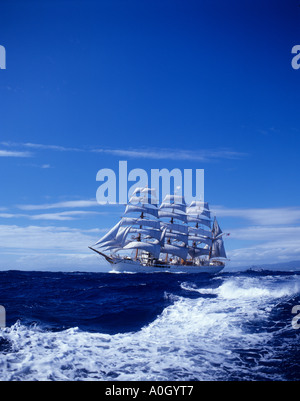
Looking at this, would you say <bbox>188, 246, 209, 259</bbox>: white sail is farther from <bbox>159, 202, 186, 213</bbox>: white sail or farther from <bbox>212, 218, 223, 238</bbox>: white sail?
<bbox>159, 202, 186, 213</bbox>: white sail

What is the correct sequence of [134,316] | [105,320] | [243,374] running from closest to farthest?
[243,374] < [105,320] < [134,316]

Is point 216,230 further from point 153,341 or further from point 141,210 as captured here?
point 153,341

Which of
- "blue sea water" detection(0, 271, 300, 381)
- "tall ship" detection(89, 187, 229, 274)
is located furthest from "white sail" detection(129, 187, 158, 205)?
"blue sea water" detection(0, 271, 300, 381)

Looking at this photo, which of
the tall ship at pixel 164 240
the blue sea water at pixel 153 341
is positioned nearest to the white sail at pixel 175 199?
the tall ship at pixel 164 240

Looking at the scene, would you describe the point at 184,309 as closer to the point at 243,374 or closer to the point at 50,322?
the point at 50,322

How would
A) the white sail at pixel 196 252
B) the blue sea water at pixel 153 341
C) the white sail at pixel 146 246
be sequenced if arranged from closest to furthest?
the blue sea water at pixel 153 341 < the white sail at pixel 146 246 < the white sail at pixel 196 252

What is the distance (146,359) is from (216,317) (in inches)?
280

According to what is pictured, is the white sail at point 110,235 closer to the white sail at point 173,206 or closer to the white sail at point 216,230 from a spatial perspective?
the white sail at point 173,206

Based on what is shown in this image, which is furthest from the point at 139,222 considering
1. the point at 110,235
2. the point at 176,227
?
the point at 176,227

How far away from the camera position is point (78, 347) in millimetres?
9938

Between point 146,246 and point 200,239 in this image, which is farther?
point 200,239

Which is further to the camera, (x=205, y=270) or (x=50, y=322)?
(x=205, y=270)

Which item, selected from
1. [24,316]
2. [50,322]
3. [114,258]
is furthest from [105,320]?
[114,258]
